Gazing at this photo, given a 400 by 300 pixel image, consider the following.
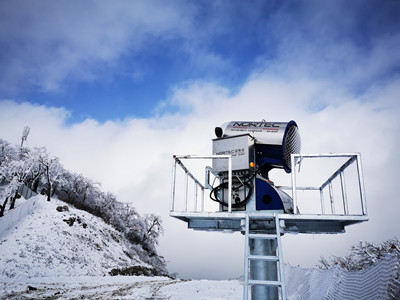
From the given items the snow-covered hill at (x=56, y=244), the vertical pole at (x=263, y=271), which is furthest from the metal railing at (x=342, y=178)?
the snow-covered hill at (x=56, y=244)

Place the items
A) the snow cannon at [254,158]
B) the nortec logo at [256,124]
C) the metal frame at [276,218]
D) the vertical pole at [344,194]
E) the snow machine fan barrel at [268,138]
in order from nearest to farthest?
1. the metal frame at [276,218]
2. the vertical pole at [344,194]
3. the snow cannon at [254,158]
4. the snow machine fan barrel at [268,138]
5. the nortec logo at [256,124]

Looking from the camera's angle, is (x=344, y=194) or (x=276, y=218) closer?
(x=276, y=218)

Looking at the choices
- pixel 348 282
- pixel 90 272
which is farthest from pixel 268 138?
pixel 90 272

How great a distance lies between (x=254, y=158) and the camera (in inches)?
295

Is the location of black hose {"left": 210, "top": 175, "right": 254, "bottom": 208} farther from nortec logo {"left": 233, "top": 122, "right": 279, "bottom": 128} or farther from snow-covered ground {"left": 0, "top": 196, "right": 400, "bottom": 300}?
snow-covered ground {"left": 0, "top": 196, "right": 400, "bottom": 300}

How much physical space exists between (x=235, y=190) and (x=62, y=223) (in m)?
25.9

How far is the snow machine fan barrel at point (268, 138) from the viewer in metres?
7.53

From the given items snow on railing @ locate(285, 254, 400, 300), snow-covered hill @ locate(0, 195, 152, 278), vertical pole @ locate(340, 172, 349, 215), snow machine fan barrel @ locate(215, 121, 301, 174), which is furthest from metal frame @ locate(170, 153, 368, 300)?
snow-covered hill @ locate(0, 195, 152, 278)

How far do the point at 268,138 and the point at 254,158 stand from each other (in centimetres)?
62

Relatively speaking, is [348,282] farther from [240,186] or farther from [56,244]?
[56,244]

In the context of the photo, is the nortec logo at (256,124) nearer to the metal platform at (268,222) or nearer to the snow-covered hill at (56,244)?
the metal platform at (268,222)

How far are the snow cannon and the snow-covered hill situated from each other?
17924 millimetres

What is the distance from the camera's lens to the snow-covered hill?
20.8 m

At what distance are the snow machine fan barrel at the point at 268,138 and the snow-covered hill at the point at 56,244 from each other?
60.2ft
